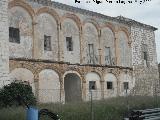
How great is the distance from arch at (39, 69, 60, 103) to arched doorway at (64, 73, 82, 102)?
2.53 m

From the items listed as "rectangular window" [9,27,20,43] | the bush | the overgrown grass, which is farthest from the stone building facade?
the overgrown grass

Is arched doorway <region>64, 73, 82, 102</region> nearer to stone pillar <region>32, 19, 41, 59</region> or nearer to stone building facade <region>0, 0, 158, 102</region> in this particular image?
stone building facade <region>0, 0, 158, 102</region>

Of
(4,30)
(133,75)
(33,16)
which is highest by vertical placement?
(33,16)

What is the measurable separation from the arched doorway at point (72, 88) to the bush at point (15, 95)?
7488mm

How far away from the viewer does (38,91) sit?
83.0 ft

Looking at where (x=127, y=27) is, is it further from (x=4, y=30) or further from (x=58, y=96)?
(x=4, y=30)

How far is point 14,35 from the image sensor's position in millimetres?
25094

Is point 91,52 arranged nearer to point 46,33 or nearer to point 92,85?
point 92,85

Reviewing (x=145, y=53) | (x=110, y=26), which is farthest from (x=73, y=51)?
(x=145, y=53)

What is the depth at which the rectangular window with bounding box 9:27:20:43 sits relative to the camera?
81.5 ft

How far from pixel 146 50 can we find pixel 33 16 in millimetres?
15330

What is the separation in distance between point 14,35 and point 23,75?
A: 2829mm

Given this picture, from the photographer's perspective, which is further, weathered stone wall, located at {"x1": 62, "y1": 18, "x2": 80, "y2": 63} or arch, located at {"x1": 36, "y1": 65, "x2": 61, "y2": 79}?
weathered stone wall, located at {"x1": 62, "y1": 18, "x2": 80, "y2": 63}

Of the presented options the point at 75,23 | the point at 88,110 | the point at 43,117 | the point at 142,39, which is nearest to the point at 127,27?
the point at 142,39
